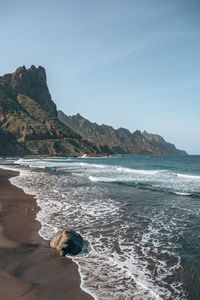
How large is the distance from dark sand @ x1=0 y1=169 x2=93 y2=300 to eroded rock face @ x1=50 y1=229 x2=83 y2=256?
275mm

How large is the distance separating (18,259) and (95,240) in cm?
368

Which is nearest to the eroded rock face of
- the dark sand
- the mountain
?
the dark sand

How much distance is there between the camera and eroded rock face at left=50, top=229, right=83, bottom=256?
865 cm

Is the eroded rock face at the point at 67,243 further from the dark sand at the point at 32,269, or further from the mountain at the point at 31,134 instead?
the mountain at the point at 31,134

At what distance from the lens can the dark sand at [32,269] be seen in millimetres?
6051

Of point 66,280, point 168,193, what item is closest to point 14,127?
point 168,193

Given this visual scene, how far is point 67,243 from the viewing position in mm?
8773

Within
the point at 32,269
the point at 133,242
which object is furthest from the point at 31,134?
the point at 32,269

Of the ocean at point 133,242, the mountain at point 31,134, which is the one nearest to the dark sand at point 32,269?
the ocean at point 133,242

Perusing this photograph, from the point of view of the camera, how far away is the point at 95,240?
33.6 ft

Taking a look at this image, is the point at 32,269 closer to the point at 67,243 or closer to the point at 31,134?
the point at 67,243

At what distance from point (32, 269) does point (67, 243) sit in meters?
1.77

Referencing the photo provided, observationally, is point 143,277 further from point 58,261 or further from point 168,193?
point 168,193

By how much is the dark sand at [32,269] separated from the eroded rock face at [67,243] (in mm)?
275
